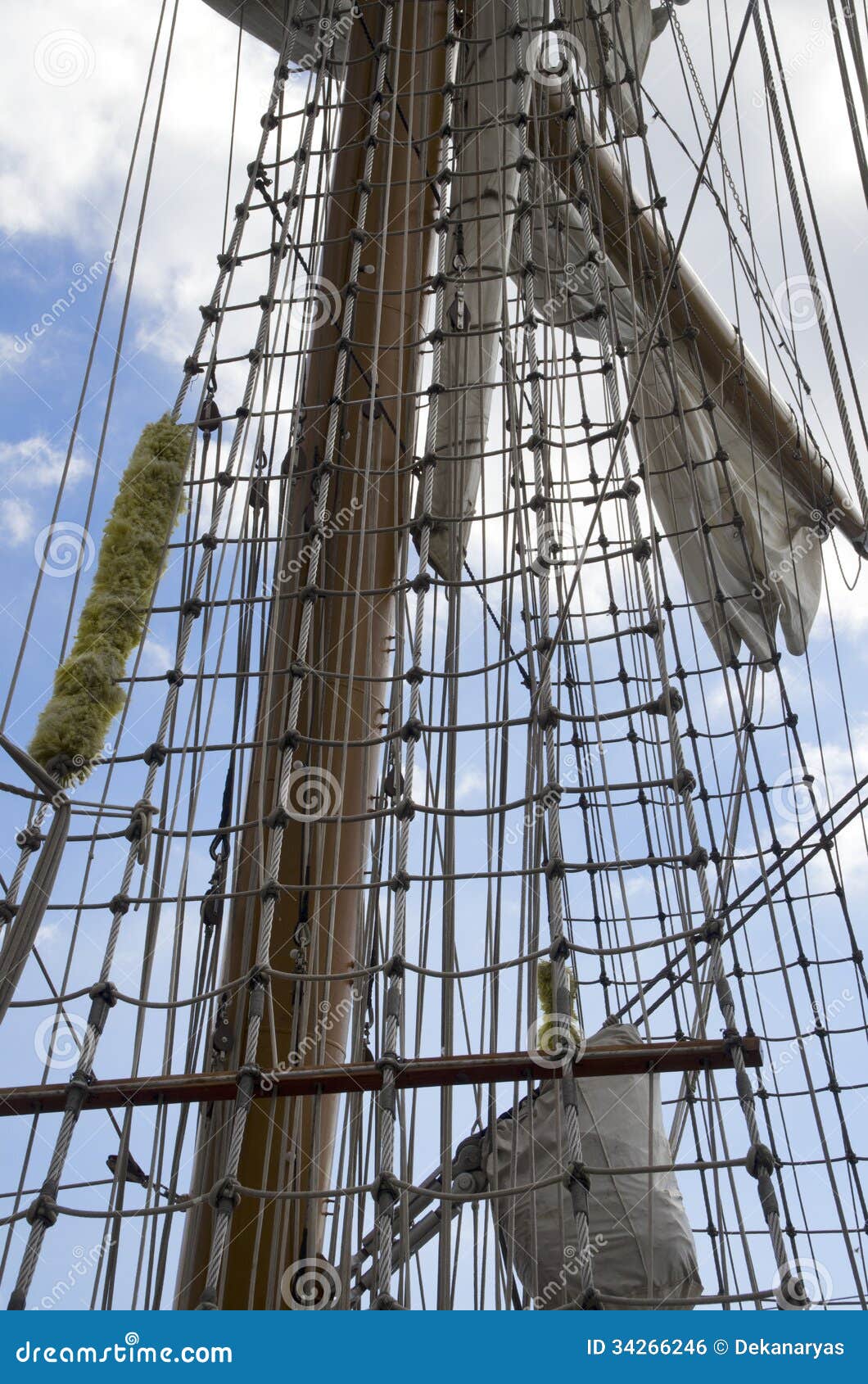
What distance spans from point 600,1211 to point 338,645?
137cm

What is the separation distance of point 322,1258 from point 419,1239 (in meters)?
0.33

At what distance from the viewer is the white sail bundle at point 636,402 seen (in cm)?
406

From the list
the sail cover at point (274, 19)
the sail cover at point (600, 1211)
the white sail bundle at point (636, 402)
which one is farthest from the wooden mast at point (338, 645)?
the sail cover at point (274, 19)

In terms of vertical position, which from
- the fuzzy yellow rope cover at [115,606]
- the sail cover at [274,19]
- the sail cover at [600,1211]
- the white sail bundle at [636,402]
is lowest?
the sail cover at [600,1211]

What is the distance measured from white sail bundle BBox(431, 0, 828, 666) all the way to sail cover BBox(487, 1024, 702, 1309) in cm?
180

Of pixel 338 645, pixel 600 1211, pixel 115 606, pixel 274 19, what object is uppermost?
pixel 274 19

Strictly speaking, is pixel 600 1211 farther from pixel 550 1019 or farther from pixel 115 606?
pixel 115 606

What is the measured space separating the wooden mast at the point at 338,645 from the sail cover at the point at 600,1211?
1.19ft

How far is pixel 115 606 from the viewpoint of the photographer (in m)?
2.63

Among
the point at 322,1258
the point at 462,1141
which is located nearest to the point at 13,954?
the point at 322,1258

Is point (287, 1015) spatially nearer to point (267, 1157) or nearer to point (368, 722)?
point (267, 1157)

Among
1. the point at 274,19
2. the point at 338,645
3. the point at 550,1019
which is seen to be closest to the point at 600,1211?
the point at 550,1019

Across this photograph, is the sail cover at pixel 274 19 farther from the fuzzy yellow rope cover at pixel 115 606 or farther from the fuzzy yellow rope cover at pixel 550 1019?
the fuzzy yellow rope cover at pixel 550 1019

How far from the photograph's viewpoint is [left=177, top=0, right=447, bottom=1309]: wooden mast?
7.49ft
